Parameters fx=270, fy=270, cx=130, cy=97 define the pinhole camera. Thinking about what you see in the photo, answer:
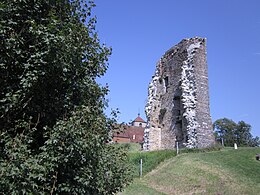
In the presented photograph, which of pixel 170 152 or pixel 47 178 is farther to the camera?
pixel 170 152

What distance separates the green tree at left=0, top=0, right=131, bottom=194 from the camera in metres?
4.51

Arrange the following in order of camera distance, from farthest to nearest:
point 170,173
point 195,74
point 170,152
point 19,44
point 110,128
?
point 195,74
point 170,152
point 170,173
point 110,128
point 19,44

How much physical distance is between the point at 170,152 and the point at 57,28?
655 inches

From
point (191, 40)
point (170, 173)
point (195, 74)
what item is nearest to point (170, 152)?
point (170, 173)

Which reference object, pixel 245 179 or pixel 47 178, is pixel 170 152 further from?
pixel 47 178

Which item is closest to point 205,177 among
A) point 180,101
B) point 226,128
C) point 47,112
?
point 47,112

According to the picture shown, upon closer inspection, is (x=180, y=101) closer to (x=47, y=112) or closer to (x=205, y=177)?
(x=205, y=177)

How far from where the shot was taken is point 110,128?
242 inches

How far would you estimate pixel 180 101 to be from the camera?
81.1ft

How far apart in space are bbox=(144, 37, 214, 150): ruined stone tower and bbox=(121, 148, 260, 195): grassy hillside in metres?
4.95

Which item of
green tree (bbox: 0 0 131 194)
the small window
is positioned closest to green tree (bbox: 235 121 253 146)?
the small window

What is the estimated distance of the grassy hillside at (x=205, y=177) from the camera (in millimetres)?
12031

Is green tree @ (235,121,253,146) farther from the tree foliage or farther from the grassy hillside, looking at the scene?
the grassy hillside

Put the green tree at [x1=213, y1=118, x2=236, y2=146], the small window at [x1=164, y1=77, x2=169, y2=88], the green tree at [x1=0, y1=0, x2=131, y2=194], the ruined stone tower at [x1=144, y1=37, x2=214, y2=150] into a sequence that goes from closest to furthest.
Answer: the green tree at [x1=0, y1=0, x2=131, y2=194], the ruined stone tower at [x1=144, y1=37, x2=214, y2=150], the small window at [x1=164, y1=77, x2=169, y2=88], the green tree at [x1=213, y1=118, x2=236, y2=146]
